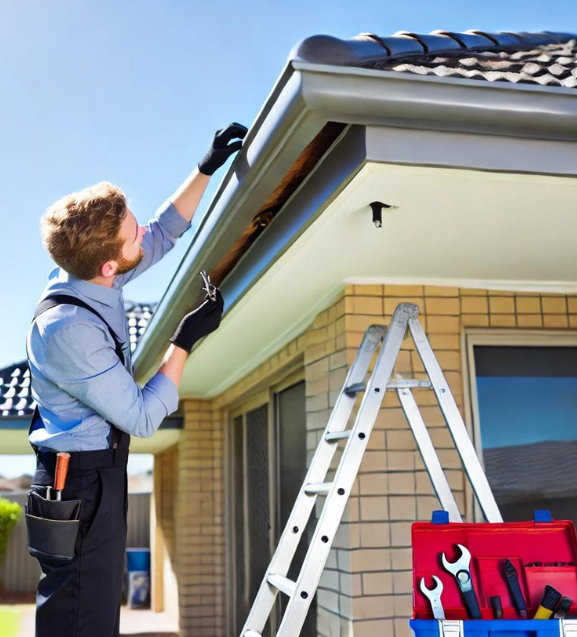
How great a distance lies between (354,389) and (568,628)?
4.33 feet

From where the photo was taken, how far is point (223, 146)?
9.77 ft

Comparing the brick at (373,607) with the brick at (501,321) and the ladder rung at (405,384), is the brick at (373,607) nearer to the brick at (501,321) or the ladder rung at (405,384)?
the ladder rung at (405,384)

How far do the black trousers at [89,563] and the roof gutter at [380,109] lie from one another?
3.41ft

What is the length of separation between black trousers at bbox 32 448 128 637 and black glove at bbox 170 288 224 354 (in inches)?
15.1

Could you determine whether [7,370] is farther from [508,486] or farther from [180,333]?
[180,333]

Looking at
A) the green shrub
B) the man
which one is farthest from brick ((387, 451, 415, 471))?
the green shrub

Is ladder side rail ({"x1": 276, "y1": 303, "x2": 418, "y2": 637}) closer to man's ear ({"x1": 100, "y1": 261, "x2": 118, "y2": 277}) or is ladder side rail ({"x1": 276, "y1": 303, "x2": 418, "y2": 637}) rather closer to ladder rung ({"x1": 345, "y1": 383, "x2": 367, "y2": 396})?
ladder rung ({"x1": 345, "y1": 383, "x2": 367, "y2": 396})

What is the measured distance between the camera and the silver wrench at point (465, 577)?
262 cm

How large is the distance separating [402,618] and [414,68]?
2.62 meters

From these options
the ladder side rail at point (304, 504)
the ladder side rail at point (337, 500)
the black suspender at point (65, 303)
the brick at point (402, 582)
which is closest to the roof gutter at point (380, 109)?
the black suspender at point (65, 303)

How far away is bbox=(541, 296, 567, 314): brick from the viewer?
14.2 feet

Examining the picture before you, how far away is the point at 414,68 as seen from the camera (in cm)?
247

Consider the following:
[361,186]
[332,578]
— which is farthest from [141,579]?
[361,186]

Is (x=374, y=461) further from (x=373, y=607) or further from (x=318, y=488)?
(x=318, y=488)
